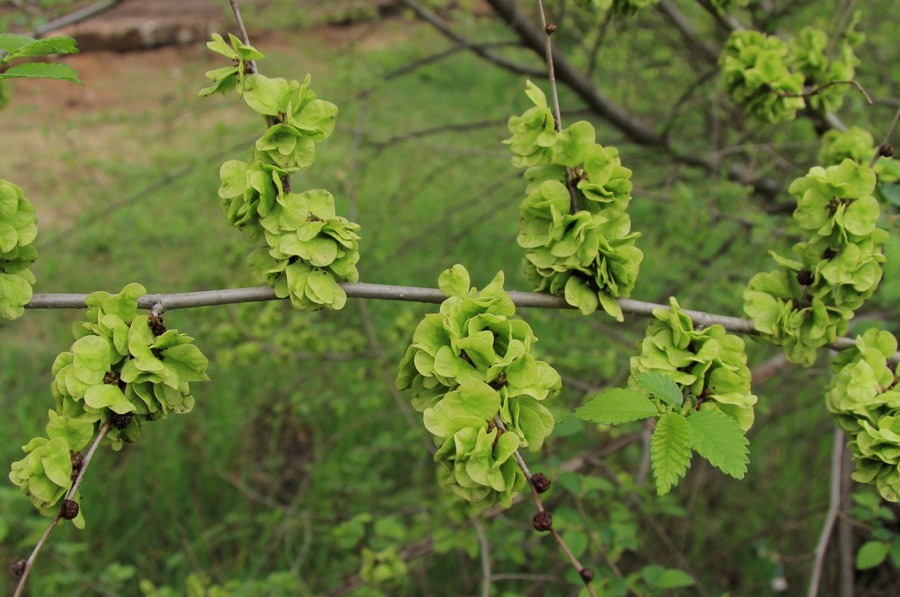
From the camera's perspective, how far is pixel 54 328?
4586 millimetres

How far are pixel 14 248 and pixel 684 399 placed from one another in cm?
106

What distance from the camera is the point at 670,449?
112cm

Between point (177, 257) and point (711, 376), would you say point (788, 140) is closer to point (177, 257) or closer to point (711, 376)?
point (711, 376)

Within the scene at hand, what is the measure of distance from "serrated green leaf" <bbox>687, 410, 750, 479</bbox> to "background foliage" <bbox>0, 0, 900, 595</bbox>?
2.47 ft

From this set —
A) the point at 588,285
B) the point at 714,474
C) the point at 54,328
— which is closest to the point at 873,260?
the point at 588,285

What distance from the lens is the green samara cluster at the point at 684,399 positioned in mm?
1104

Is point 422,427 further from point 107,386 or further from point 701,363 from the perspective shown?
point 107,386

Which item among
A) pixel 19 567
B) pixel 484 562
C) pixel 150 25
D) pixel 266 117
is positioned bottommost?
pixel 150 25

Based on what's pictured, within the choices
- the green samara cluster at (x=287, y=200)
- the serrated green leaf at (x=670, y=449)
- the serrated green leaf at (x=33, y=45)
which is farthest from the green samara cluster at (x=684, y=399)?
the serrated green leaf at (x=33, y=45)

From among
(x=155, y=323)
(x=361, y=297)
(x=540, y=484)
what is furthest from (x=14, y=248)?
(x=540, y=484)

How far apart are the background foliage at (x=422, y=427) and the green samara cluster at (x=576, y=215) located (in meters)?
0.67

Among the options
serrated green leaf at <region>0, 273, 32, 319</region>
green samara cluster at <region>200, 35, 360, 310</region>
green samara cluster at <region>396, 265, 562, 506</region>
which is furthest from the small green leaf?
serrated green leaf at <region>0, 273, 32, 319</region>

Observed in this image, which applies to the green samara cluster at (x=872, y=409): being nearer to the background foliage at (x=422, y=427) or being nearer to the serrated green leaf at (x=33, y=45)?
the background foliage at (x=422, y=427)

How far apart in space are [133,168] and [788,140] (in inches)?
213
